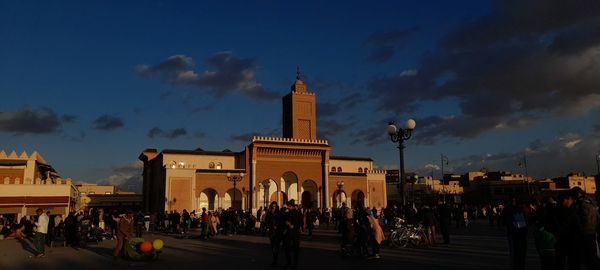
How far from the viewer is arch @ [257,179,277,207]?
4978cm

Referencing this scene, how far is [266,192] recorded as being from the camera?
50062 millimetres

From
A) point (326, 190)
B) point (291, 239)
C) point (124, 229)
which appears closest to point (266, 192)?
point (326, 190)

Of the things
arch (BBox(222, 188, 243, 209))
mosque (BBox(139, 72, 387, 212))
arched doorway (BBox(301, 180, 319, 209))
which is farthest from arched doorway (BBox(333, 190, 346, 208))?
arch (BBox(222, 188, 243, 209))

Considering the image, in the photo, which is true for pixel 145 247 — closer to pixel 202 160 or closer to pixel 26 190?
pixel 26 190

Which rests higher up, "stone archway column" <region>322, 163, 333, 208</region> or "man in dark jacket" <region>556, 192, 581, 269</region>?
"stone archway column" <region>322, 163, 333, 208</region>

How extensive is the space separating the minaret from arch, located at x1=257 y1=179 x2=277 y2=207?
7.76 m

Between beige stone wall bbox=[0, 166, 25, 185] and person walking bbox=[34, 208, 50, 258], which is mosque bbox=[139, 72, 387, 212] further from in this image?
person walking bbox=[34, 208, 50, 258]

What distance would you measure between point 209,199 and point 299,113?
15.9 metres

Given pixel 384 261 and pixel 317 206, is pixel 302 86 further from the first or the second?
pixel 384 261

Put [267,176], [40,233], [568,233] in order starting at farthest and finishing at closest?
[267,176]
[40,233]
[568,233]

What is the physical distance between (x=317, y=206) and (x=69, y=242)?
1394 inches

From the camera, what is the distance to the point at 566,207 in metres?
8.15

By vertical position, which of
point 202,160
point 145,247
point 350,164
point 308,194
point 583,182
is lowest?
point 145,247

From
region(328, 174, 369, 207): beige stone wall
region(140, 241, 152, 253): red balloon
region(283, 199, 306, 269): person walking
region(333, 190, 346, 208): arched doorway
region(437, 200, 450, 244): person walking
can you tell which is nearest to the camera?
region(283, 199, 306, 269): person walking
